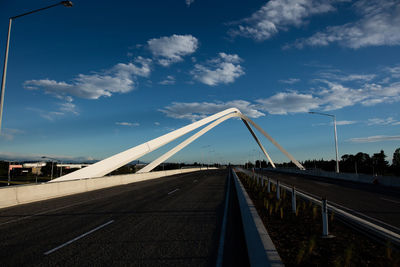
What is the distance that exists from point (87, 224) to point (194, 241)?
3.72m

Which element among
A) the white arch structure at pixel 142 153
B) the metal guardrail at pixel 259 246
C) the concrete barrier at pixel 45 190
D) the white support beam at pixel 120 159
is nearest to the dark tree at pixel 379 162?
the white arch structure at pixel 142 153

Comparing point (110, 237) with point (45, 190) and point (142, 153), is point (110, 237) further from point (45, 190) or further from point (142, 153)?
point (142, 153)

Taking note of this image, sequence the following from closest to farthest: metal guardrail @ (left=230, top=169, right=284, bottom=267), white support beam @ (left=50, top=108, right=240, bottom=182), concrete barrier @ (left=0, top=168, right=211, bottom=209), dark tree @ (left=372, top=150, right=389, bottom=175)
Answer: metal guardrail @ (left=230, top=169, right=284, bottom=267), concrete barrier @ (left=0, top=168, right=211, bottom=209), white support beam @ (left=50, top=108, right=240, bottom=182), dark tree @ (left=372, top=150, right=389, bottom=175)

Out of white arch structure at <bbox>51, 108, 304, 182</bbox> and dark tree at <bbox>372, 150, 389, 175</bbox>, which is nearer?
white arch structure at <bbox>51, 108, 304, 182</bbox>

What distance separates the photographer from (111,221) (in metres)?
8.06

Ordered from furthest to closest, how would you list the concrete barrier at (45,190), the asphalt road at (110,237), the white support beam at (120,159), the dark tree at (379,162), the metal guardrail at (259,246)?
1. the dark tree at (379,162)
2. the white support beam at (120,159)
3. the concrete barrier at (45,190)
4. the asphalt road at (110,237)
5. the metal guardrail at (259,246)

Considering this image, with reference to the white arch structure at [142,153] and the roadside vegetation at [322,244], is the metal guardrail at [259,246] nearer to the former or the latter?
the roadside vegetation at [322,244]

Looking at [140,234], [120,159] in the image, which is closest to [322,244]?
[140,234]

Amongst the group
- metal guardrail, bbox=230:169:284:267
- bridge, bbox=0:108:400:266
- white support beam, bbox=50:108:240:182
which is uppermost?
white support beam, bbox=50:108:240:182

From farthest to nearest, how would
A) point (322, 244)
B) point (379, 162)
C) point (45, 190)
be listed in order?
point (379, 162) → point (45, 190) → point (322, 244)

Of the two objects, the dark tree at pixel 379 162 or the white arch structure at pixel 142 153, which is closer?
the white arch structure at pixel 142 153

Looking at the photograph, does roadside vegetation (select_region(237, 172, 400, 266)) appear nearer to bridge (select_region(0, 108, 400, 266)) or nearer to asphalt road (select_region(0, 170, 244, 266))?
bridge (select_region(0, 108, 400, 266))

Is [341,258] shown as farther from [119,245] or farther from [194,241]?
[119,245]

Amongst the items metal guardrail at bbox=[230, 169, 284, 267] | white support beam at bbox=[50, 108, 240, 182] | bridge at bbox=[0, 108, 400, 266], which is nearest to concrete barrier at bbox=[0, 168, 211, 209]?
bridge at bbox=[0, 108, 400, 266]
